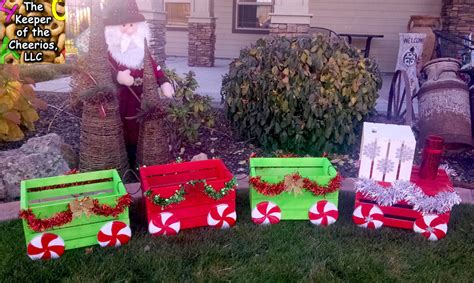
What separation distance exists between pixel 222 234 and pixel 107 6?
1.94 m

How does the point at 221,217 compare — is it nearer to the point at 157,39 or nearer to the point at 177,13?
the point at 157,39

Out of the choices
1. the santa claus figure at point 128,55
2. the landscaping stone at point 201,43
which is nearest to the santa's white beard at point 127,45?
the santa claus figure at point 128,55

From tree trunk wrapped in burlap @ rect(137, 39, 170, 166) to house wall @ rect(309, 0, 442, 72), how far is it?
7368 millimetres

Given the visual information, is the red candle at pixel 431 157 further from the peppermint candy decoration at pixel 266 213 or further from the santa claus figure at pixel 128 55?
the santa claus figure at pixel 128 55

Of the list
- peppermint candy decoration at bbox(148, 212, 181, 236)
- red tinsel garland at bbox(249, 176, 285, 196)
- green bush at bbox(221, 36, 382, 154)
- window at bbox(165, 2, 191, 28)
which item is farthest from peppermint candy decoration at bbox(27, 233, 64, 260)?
window at bbox(165, 2, 191, 28)

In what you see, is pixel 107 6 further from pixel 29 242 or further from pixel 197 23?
pixel 197 23

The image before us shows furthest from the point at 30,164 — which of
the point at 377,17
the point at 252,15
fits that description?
the point at 377,17

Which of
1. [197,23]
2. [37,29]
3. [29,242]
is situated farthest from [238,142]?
[197,23]

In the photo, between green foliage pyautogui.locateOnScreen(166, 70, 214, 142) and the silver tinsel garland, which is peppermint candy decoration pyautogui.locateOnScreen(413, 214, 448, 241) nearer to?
the silver tinsel garland

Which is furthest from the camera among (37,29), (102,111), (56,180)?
(37,29)

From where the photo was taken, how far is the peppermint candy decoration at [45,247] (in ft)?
7.67

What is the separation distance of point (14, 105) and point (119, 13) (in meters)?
1.63

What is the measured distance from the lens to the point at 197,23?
30.6ft

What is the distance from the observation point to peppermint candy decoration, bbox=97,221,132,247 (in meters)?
2.49
